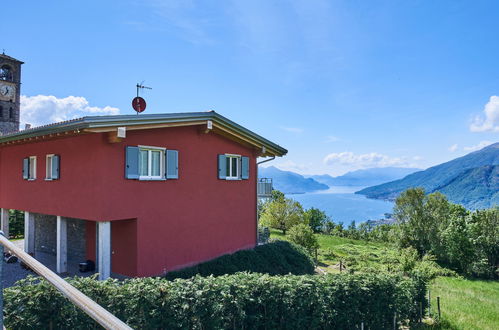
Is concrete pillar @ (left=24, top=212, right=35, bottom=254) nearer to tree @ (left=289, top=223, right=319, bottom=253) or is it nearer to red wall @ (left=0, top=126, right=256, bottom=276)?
red wall @ (left=0, top=126, right=256, bottom=276)

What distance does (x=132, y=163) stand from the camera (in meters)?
9.44

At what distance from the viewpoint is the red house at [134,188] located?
29.2 feet

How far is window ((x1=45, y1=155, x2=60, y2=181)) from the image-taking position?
33.5 ft

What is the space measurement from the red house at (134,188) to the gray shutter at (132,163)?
31mm

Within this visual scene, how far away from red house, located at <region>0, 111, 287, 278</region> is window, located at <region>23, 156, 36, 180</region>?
0.14 ft

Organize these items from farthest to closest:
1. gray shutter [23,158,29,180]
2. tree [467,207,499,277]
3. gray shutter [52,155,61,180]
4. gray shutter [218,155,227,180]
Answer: tree [467,207,499,277] < gray shutter [218,155,227,180] < gray shutter [23,158,29,180] < gray shutter [52,155,61,180]

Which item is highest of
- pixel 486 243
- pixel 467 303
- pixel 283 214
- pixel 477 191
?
pixel 283 214

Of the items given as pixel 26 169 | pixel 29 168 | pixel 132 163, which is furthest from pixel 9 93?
pixel 132 163

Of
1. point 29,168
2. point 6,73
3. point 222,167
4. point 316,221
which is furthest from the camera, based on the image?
point 316,221

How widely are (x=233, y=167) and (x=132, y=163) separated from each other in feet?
16.8

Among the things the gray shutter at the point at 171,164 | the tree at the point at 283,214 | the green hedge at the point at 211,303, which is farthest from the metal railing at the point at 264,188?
the tree at the point at 283,214

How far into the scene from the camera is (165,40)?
1323 centimetres

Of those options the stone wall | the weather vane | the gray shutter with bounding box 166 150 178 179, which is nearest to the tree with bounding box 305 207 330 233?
the stone wall

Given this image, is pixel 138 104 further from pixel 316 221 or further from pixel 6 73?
pixel 6 73
